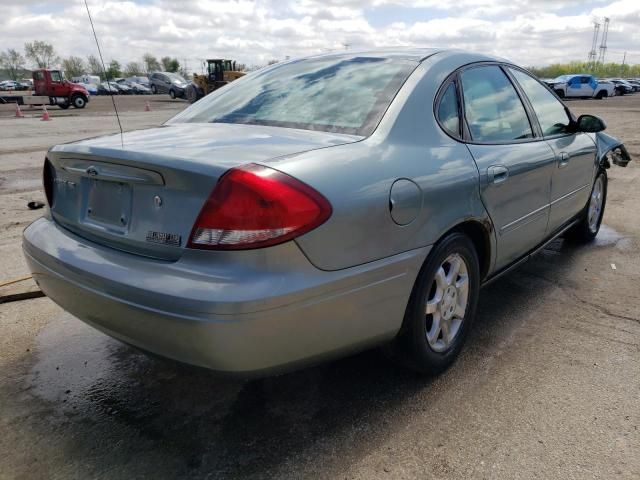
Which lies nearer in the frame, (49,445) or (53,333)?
(49,445)

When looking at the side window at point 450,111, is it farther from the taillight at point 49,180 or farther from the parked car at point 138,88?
the parked car at point 138,88

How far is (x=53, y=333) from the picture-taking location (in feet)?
10.5

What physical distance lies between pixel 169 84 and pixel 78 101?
534 inches

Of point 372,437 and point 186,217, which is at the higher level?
point 186,217

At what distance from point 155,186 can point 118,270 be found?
347 millimetres

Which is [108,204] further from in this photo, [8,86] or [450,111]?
[8,86]

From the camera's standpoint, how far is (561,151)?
3.63 meters

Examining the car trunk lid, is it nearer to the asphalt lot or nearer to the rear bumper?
the rear bumper

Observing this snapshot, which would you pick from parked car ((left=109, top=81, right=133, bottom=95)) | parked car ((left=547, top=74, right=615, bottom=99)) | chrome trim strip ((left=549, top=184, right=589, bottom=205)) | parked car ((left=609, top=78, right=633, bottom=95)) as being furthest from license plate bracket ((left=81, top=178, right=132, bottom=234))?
parked car ((left=109, top=81, right=133, bottom=95))

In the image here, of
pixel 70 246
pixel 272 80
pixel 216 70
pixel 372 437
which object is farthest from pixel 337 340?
pixel 216 70

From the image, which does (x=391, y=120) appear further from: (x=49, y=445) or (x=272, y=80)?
(x=49, y=445)

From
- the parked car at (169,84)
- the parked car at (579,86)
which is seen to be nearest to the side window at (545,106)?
the parked car at (579,86)

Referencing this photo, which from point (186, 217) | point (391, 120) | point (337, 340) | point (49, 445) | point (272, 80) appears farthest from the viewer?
point (272, 80)

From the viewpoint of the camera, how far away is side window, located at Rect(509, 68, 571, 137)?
357 cm
